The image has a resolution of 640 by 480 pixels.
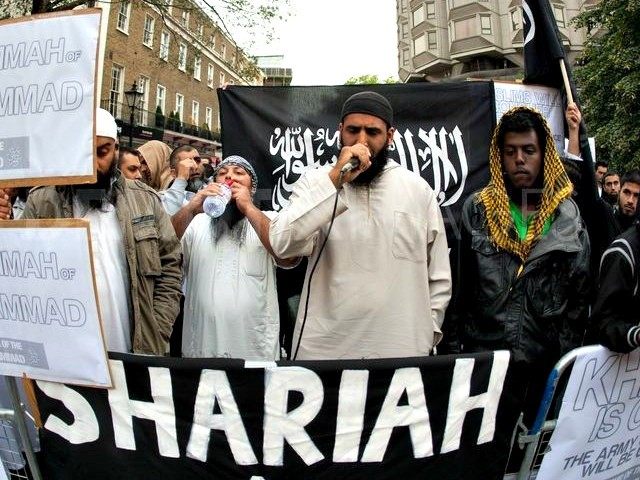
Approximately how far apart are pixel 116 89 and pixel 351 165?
26.9 meters

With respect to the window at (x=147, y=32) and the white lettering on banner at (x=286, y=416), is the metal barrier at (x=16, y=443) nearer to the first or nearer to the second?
the white lettering on banner at (x=286, y=416)

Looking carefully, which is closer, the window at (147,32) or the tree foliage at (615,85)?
the tree foliage at (615,85)

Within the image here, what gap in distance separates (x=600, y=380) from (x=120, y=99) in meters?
27.6

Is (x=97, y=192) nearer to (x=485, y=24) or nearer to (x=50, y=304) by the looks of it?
(x=50, y=304)

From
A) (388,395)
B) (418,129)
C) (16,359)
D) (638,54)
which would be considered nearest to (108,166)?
(16,359)

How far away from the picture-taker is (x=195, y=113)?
35.0m

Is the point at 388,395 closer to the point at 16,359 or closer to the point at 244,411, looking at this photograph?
the point at 244,411

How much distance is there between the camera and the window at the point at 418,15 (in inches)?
1471

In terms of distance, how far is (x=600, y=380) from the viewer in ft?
6.68

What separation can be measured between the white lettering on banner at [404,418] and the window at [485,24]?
3630cm

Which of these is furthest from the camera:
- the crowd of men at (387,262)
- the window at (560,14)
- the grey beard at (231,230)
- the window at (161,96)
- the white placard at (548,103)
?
the window at (161,96)

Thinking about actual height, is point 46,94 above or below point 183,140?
below

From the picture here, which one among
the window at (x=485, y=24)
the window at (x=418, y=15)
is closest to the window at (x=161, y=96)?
the window at (x=418, y=15)

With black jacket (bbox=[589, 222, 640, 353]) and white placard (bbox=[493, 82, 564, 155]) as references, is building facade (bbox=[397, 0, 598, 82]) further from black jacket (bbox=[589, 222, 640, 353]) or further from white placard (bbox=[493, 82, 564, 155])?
black jacket (bbox=[589, 222, 640, 353])
